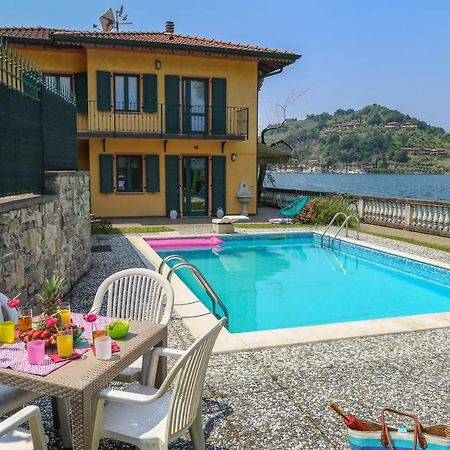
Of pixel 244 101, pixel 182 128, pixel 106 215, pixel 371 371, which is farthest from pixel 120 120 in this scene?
pixel 371 371

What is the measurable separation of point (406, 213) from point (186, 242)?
21.6ft

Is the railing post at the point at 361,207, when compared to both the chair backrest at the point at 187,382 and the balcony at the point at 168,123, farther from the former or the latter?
the chair backrest at the point at 187,382

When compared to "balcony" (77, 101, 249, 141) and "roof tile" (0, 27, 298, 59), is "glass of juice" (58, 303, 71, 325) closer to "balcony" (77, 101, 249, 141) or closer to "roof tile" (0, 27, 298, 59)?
"balcony" (77, 101, 249, 141)

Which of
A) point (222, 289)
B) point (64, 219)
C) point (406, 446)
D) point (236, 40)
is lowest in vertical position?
point (222, 289)

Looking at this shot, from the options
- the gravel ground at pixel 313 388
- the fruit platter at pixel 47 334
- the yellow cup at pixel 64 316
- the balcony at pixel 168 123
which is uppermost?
the balcony at pixel 168 123

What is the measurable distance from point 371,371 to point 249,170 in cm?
1430

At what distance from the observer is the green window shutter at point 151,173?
17.1 meters

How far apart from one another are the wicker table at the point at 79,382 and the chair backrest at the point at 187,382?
1.03ft

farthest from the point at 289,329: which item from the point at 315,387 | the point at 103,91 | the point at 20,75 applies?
the point at 103,91

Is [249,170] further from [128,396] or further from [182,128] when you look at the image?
[128,396]

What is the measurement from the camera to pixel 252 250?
43.0 feet

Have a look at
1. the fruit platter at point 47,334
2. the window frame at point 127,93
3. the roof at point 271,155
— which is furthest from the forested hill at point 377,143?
the fruit platter at point 47,334

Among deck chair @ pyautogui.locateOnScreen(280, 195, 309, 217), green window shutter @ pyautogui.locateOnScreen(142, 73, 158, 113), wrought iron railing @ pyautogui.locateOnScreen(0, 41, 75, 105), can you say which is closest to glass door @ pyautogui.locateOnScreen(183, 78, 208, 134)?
green window shutter @ pyautogui.locateOnScreen(142, 73, 158, 113)

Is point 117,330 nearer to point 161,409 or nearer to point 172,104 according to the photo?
point 161,409
